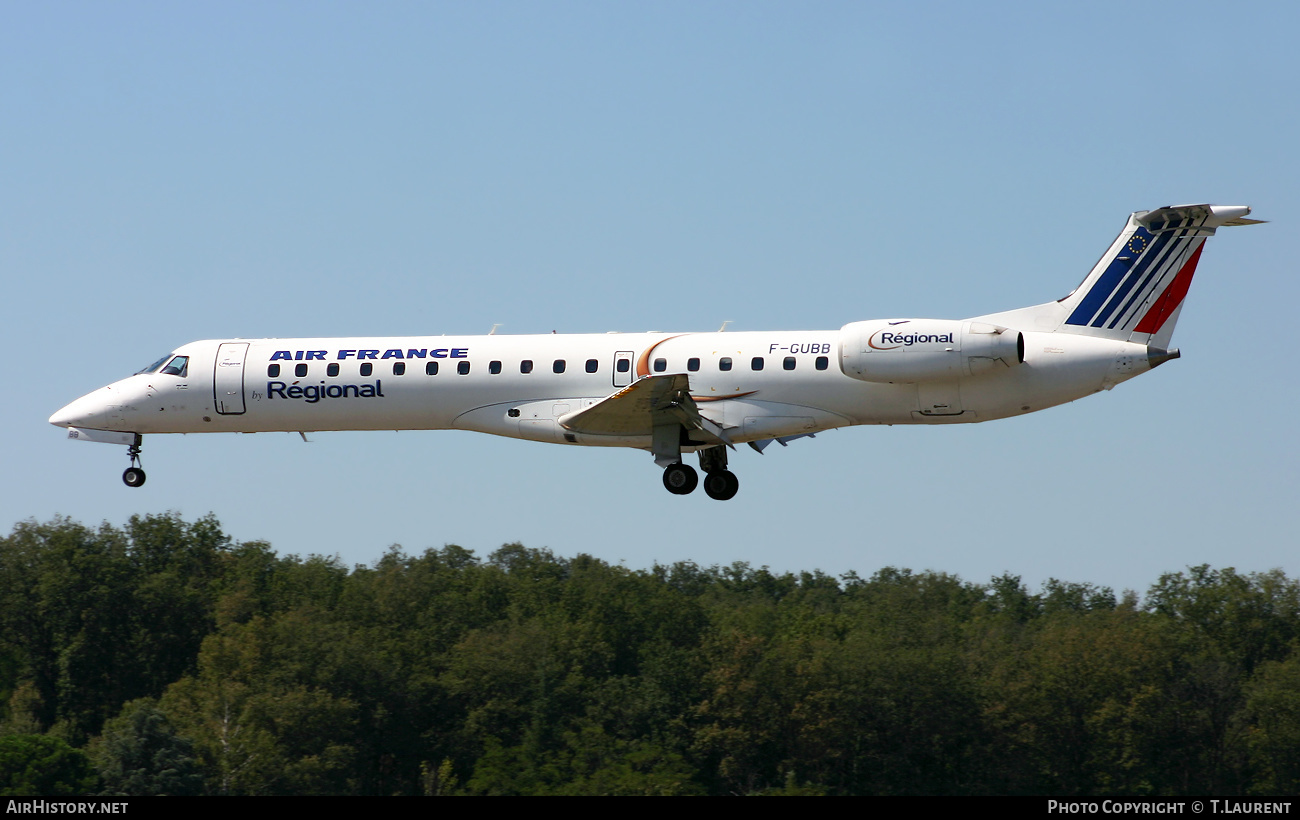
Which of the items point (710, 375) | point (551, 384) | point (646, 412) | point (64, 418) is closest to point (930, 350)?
point (710, 375)

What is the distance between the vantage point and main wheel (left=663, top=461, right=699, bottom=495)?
28.4m

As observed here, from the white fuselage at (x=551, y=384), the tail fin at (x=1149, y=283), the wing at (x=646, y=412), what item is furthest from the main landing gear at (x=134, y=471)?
the tail fin at (x=1149, y=283)

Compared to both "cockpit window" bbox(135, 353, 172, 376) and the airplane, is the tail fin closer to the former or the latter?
the airplane

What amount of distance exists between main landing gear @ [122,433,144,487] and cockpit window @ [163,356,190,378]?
1527 millimetres

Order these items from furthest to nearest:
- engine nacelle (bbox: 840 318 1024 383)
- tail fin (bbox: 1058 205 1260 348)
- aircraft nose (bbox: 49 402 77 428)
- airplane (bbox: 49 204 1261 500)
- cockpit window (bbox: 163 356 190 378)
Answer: aircraft nose (bbox: 49 402 77 428) → cockpit window (bbox: 163 356 190 378) → tail fin (bbox: 1058 205 1260 348) → airplane (bbox: 49 204 1261 500) → engine nacelle (bbox: 840 318 1024 383)

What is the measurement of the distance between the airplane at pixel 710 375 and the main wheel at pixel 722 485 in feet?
0.09

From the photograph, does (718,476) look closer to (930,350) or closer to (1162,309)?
(930,350)

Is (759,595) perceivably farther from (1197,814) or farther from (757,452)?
(1197,814)

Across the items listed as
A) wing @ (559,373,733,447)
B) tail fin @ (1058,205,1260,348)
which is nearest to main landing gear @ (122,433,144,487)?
wing @ (559,373,733,447)

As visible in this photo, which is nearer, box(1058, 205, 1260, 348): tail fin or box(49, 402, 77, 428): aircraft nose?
box(1058, 205, 1260, 348): tail fin

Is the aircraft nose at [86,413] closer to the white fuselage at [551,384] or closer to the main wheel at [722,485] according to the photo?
the white fuselage at [551,384]

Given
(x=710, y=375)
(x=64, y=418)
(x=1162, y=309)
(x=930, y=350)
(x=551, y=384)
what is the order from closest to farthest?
(x=930, y=350) < (x=1162, y=309) < (x=710, y=375) < (x=551, y=384) < (x=64, y=418)

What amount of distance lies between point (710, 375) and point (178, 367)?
11.1 meters

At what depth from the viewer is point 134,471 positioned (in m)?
31.0
